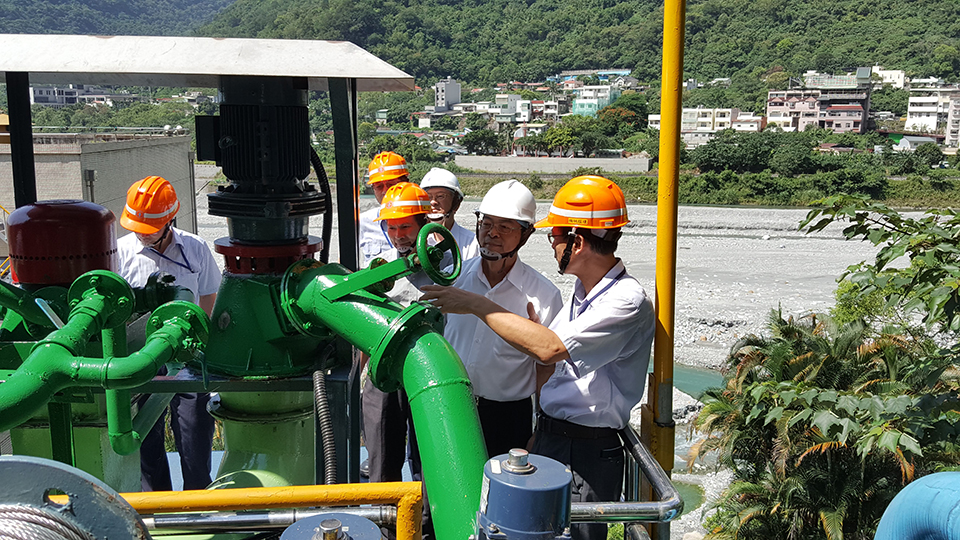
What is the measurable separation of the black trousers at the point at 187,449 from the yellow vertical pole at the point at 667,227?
2.47 m

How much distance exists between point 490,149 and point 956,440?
7978 centimetres

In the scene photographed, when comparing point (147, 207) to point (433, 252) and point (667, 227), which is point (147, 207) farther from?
point (667, 227)

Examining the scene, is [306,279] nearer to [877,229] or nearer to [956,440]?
[877,229]

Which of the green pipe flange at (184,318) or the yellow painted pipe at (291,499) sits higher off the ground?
the green pipe flange at (184,318)

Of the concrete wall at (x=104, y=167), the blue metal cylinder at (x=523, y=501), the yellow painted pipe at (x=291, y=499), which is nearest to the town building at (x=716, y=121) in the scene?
the concrete wall at (x=104, y=167)

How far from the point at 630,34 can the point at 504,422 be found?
594 feet

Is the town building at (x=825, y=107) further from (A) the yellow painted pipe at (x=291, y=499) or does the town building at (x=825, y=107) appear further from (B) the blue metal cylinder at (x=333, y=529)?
(B) the blue metal cylinder at (x=333, y=529)

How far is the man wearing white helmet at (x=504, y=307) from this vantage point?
12.0 feet

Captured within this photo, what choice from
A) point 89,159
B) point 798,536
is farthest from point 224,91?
point 89,159

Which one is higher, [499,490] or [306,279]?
[306,279]

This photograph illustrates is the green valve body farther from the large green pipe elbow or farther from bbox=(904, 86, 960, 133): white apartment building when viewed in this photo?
bbox=(904, 86, 960, 133): white apartment building

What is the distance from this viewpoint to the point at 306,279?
8.91 ft

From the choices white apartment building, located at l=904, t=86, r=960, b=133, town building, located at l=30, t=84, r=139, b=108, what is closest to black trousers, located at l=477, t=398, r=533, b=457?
white apartment building, located at l=904, t=86, r=960, b=133

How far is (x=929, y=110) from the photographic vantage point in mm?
102062
